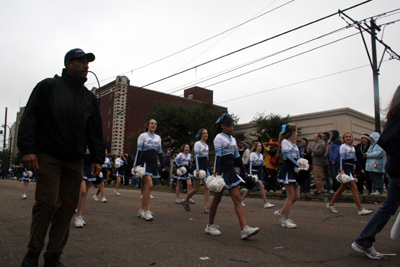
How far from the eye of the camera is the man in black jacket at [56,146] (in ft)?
10.1

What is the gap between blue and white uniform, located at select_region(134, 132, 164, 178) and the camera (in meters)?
7.13

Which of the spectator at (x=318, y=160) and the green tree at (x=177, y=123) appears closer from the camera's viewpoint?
the spectator at (x=318, y=160)

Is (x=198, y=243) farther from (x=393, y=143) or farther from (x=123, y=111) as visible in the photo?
(x=123, y=111)

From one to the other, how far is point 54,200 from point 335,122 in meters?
28.0

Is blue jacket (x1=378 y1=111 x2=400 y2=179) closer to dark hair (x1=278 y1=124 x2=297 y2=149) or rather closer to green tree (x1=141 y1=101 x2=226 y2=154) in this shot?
dark hair (x1=278 y1=124 x2=297 y2=149)

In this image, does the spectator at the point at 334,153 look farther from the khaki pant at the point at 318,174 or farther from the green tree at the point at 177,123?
the green tree at the point at 177,123

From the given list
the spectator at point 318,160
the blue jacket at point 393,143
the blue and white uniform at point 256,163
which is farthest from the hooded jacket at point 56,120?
the spectator at point 318,160

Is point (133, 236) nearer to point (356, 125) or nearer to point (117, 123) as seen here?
point (356, 125)

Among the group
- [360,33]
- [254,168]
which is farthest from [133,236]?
[360,33]

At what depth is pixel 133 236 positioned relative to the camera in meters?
5.10

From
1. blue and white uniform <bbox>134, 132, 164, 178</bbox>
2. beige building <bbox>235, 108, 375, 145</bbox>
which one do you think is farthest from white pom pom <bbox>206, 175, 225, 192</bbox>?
beige building <bbox>235, 108, 375, 145</bbox>

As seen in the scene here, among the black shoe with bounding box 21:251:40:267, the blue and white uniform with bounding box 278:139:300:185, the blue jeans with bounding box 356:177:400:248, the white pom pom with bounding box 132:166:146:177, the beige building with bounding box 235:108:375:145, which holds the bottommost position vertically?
the black shoe with bounding box 21:251:40:267

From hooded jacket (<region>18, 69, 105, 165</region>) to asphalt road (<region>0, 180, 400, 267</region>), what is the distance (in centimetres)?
134

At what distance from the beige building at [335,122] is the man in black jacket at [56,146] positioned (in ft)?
89.5
